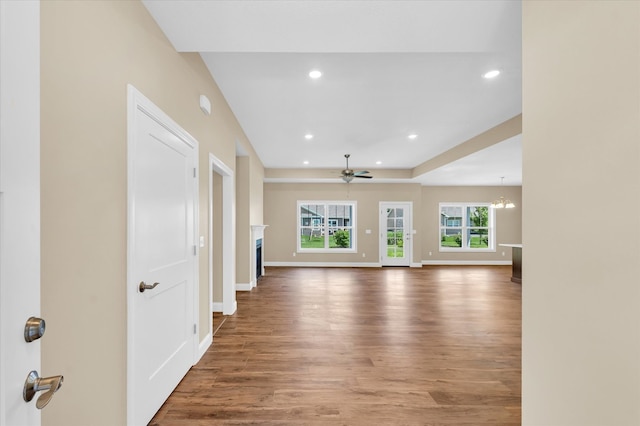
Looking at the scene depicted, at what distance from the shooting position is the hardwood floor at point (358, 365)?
2021mm

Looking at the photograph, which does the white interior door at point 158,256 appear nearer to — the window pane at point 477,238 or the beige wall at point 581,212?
the beige wall at point 581,212

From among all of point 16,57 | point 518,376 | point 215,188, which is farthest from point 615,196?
point 215,188

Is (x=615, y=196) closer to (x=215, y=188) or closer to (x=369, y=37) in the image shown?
(x=369, y=37)

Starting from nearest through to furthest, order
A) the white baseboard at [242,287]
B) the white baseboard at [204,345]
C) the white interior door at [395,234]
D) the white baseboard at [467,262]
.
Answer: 1. the white baseboard at [204,345]
2. the white baseboard at [242,287]
3. the white interior door at [395,234]
4. the white baseboard at [467,262]

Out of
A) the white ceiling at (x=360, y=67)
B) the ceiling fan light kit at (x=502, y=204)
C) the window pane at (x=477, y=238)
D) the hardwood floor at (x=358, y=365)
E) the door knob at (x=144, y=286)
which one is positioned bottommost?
the hardwood floor at (x=358, y=365)

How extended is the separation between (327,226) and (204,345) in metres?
6.35

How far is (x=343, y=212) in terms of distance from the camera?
29.7 ft

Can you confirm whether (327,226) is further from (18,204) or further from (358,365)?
(18,204)

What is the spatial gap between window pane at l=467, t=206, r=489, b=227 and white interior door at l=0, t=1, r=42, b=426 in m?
10.6

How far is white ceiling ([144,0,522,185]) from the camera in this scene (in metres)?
1.79

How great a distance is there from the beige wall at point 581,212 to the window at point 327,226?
742cm

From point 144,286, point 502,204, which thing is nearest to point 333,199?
point 502,204

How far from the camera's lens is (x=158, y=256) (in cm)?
194

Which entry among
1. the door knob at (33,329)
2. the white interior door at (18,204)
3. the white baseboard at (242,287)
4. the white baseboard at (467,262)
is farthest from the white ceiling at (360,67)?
the white baseboard at (467,262)
